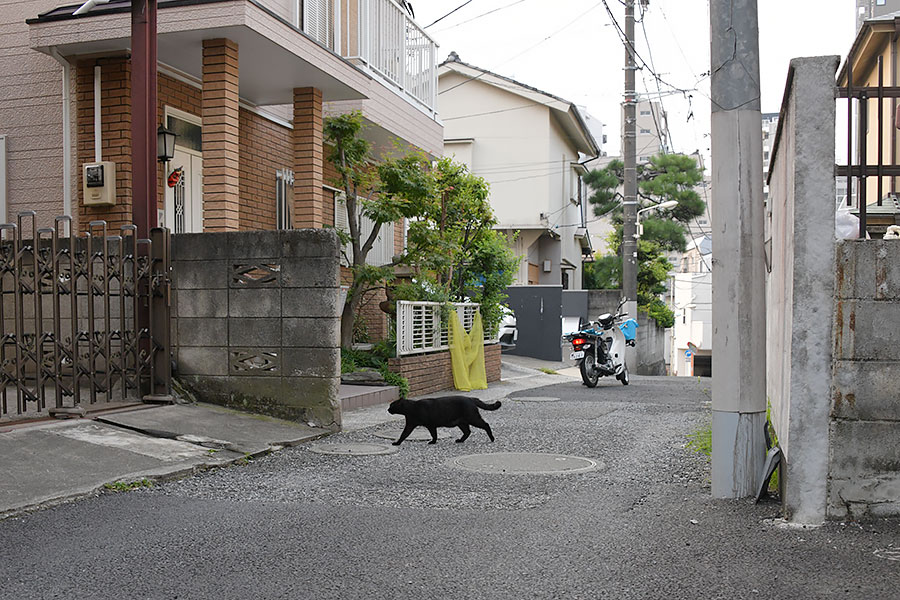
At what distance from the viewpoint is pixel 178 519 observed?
452cm

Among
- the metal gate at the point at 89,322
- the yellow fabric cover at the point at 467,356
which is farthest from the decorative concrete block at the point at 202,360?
the yellow fabric cover at the point at 467,356

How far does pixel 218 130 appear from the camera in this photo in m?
9.24

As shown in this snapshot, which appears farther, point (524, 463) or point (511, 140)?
point (511, 140)

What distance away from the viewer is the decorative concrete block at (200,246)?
25.8 feet

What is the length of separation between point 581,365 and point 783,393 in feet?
30.2

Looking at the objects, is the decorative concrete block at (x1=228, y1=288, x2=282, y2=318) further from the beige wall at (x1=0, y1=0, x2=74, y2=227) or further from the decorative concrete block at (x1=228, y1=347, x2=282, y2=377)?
the beige wall at (x1=0, y1=0, x2=74, y2=227)

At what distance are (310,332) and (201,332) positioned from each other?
111 cm

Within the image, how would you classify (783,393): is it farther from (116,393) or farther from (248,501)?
(116,393)

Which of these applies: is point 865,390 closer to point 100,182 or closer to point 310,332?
point 310,332

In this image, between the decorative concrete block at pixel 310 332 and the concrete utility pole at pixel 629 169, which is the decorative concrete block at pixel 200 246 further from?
the concrete utility pole at pixel 629 169

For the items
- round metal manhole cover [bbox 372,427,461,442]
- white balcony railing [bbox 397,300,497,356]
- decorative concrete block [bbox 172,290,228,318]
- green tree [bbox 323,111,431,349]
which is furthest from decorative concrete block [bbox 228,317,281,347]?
white balcony railing [bbox 397,300,497,356]

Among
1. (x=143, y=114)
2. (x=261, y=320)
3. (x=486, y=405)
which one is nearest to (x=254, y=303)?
(x=261, y=320)

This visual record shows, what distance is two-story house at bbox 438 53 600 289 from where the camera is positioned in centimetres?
2591

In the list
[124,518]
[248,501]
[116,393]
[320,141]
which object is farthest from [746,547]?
[320,141]
